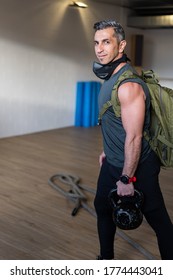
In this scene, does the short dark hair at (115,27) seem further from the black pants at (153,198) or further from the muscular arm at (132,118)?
the black pants at (153,198)

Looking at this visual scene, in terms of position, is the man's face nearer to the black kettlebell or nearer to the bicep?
the bicep

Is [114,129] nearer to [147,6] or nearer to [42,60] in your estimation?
[42,60]

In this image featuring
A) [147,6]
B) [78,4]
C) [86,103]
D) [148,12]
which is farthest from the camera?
[148,12]

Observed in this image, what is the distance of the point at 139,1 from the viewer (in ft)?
22.3

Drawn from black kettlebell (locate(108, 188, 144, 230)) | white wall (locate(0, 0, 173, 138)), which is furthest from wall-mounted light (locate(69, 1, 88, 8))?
black kettlebell (locate(108, 188, 144, 230))

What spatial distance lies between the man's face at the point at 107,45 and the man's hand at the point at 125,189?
1.81 feet

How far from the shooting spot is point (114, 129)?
171 cm

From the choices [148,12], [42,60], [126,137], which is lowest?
[126,137]

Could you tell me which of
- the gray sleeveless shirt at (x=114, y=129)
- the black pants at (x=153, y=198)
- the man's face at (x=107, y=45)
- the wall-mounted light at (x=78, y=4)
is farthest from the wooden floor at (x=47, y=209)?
the wall-mounted light at (x=78, y=4)

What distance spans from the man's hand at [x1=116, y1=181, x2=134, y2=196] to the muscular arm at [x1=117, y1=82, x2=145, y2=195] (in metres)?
0.06

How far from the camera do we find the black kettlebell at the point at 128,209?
170 cm

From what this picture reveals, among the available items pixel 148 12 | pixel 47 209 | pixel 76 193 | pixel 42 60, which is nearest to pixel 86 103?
pixel 42 60

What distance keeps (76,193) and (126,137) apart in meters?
1.84
